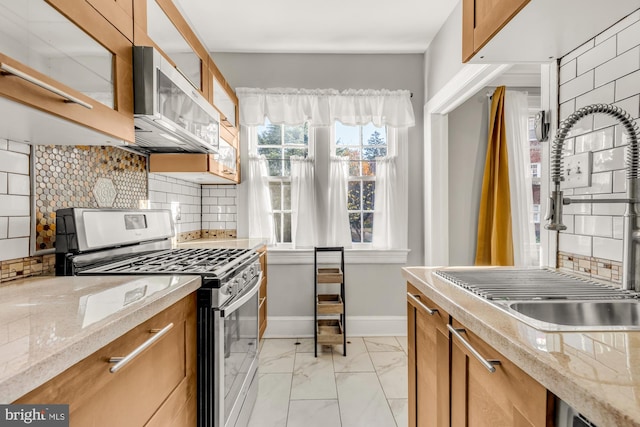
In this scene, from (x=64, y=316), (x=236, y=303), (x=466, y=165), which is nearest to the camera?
(x=64, y=316)

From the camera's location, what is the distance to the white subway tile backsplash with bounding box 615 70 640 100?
3.83 ft

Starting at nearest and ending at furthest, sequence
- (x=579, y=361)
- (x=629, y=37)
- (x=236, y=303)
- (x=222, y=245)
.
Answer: (x=579, y=361) < (x=629, y=37) < (x=236, y=303) < (x=222, y=245)

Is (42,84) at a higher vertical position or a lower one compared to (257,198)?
higher

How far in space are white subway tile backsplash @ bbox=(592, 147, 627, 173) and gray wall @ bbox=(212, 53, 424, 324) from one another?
197cm

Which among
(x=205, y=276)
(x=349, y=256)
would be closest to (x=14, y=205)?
(x=205, y=276)

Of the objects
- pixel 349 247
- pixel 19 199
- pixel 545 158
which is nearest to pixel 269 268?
pixel 349 247

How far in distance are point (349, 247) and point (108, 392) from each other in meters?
2.57

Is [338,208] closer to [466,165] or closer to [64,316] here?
[466,165]

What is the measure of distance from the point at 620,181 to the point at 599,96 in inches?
13.9

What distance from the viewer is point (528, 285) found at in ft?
3.81

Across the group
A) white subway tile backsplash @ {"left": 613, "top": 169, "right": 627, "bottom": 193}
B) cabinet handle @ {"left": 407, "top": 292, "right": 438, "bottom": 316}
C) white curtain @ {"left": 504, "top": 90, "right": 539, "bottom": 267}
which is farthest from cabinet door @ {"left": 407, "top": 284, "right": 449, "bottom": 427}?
white curtain @ {"left": 504, "top": 90, "right": 539, "bottom": 267}

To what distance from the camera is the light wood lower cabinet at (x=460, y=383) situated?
2.35 ft

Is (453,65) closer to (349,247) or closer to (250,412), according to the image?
(349,247)

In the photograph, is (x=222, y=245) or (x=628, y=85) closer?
(x=628, y=85)
